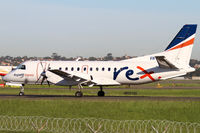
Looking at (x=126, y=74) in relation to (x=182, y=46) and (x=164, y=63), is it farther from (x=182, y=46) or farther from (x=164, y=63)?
(x=182, y=46)

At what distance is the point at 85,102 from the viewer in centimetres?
3516

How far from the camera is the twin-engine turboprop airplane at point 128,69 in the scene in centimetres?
4169

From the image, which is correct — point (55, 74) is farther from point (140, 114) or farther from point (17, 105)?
point (140, 114)

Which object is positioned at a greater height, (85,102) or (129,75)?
(129,75)

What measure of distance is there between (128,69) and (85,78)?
5.05 meters

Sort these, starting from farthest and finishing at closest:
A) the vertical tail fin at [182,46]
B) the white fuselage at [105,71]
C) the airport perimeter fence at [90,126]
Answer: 1. the white fuselage at [105,71]
2. the vertical tail fin at [182,46]
3. the airport perimeter fence at [90,126]

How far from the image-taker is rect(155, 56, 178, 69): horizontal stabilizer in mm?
40656

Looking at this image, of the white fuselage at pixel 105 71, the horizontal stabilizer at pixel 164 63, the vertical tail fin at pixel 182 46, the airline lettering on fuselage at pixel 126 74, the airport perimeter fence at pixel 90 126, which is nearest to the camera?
the airport perimeter fence at pixel 90 126

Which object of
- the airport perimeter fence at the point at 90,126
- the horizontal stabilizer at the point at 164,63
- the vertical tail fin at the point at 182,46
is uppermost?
the vertical tail fin at the point at 182,46

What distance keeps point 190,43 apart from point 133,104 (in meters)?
13.2

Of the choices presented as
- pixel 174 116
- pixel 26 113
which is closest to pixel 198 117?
pixel 174 116

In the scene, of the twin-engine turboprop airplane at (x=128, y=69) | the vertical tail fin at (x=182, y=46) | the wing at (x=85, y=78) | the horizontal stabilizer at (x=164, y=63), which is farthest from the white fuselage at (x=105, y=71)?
the vertical tail fin at (x=182, y=46)

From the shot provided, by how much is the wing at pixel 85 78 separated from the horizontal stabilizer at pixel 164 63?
18.5 feet

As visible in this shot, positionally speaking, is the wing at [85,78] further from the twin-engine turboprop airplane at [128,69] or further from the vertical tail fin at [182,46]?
the vertical tail fin at [182,46]
